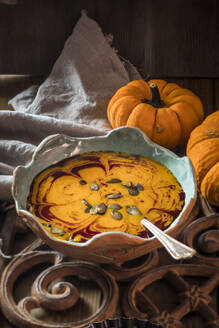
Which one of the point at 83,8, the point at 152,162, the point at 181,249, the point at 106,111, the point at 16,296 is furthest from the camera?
the point at 83,8

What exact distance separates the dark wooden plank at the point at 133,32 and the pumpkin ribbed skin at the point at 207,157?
0.63m

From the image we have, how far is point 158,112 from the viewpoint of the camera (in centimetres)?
120

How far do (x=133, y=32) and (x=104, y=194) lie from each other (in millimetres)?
927

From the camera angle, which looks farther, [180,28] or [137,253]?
[180,28]

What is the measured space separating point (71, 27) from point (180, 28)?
0.39 meters

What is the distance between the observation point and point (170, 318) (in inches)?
27.5

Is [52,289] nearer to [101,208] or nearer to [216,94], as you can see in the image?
[101,208]

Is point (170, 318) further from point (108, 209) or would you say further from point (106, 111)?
point (106, 111)

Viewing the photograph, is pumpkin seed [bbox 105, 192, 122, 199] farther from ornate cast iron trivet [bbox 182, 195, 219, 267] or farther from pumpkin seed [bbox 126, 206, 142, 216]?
ornate cast iron trivet [bbox 182, 195, 219, 267]

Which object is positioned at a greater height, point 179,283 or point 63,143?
point 63,143

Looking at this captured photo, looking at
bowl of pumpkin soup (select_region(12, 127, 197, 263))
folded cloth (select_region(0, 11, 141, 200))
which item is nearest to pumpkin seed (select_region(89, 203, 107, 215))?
bowl of pumpkin soup (select_region(12, 127, 197, 263))

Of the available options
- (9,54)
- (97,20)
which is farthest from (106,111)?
(9,54)

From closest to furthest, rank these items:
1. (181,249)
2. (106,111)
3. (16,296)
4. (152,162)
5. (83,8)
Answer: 1. (181,249)
2. (16,296)
3. (152,162)
4. (106,111)
5. (83,8)

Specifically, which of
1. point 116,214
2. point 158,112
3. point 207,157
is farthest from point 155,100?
point 116,214
